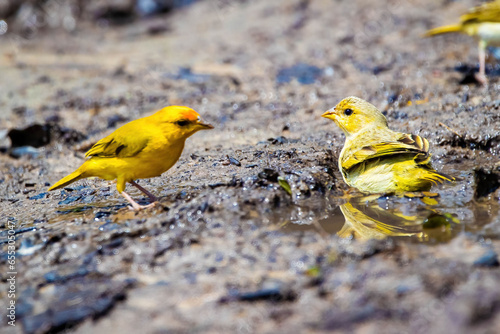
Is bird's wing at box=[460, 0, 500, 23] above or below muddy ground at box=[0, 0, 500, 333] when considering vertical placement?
above

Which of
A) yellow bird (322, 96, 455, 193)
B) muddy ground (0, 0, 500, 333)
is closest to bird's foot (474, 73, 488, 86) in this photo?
muddy ground (0, 0, 500, 333)

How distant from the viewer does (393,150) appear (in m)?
4.66

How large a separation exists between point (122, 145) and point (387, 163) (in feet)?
7.69

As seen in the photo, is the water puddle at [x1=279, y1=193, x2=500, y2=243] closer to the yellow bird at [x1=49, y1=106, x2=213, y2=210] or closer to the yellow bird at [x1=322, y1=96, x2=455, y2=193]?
the yellow bird at [x1=322, y1=96, x2=455, y2=193]

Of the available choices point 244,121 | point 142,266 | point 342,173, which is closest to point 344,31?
point 244,121

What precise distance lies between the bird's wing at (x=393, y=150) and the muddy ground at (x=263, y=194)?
0.29 meters

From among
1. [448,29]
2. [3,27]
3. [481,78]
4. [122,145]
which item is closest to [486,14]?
[448,29]

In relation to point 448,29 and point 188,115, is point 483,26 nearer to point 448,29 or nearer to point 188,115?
point 448,29

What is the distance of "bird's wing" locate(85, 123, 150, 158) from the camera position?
4.45 metres

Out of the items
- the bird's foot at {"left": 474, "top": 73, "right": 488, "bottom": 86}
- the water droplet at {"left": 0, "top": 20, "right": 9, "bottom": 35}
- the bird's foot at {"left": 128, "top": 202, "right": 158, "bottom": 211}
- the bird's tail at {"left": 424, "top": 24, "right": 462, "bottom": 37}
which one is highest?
the water droplet at {"left": 0, "top": 20, "right": 9, "bottom": 35}

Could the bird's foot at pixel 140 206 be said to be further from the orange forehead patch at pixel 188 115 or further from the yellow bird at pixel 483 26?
the yellow bird at pixel 483 26

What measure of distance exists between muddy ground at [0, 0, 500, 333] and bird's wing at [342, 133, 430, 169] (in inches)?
11.5

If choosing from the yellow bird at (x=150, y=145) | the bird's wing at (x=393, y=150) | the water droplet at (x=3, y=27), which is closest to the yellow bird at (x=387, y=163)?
the bird's wing at (x=393, y=150)

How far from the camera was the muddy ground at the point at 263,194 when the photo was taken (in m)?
2.93
